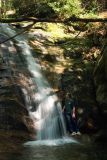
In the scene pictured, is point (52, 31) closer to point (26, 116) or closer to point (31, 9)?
point (31, 9)

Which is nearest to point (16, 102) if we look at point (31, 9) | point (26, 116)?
point (26, 116)

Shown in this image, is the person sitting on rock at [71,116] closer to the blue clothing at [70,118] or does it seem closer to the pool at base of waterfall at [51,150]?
the blue clothing at [70,118]

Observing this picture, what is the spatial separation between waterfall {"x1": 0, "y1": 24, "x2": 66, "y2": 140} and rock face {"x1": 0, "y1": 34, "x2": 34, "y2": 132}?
12.7 inches

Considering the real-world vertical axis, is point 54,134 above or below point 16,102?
below

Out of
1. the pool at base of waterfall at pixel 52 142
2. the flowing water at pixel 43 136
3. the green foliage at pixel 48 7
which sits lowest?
the pool at base of waterfall at pixel 52 142

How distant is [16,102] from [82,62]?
540 centimetres

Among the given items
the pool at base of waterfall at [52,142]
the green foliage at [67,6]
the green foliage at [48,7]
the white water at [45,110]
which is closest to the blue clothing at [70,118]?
the white water at [45,110]

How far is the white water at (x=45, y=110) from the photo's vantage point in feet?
49.8

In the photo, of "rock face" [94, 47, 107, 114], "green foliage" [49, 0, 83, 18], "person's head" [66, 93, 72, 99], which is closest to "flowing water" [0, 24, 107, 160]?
"person's head" [66, 93, 72, 99]

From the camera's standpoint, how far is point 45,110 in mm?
16141

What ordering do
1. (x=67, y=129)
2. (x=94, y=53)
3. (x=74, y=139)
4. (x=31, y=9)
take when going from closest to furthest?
1. (x=74, y=139)
2. (x=67, y=129)
3. (x=94, y=53)
4. (x=31, y=9)

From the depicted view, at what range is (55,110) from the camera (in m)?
16.3

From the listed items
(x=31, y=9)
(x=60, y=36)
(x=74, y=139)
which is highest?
(x=31, y=9)

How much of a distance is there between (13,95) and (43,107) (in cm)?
151
